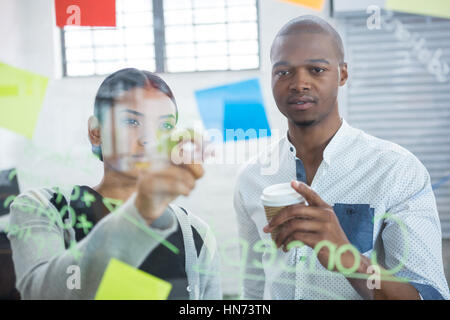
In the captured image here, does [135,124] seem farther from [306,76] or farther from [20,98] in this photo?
[306,76]

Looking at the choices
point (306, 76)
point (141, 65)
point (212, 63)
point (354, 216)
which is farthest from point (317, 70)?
point (141, 65)

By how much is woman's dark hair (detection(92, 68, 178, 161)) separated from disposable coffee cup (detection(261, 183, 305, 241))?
38 centimetres

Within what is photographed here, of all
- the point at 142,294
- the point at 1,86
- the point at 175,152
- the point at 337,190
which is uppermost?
the point at 1,86

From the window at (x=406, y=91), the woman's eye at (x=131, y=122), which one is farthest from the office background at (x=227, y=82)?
the woman's eye at (x=131, y=122)

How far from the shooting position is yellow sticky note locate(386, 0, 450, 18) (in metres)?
1.21

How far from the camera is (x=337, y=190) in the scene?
1197 millimetres

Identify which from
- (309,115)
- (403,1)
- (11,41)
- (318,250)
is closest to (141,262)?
(318,250)

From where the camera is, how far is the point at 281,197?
44.1 inches

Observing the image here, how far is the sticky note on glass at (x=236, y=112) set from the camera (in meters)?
1.25

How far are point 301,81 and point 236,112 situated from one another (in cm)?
21

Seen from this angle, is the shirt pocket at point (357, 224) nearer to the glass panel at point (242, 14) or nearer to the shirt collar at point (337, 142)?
the shirt collar at point (337, 142)

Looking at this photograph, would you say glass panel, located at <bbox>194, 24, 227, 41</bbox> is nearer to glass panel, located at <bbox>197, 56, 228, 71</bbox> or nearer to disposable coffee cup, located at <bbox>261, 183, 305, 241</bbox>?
glass panel, located at <bbox>197, 56, 228, 71</bbox>

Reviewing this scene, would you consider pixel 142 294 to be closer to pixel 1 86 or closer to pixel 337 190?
pixel 337 190

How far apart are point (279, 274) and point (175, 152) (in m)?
0.46
